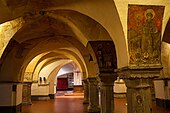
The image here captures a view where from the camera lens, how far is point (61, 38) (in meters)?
11.0

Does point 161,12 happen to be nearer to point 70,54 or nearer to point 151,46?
point 151,46

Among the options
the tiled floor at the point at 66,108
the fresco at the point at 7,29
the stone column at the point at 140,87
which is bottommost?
the tiled floor at the point at 66,108

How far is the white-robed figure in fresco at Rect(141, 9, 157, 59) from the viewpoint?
15.7 ft

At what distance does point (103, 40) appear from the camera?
829 centimetres

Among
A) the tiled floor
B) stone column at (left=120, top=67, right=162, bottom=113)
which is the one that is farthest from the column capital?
the tiled floor

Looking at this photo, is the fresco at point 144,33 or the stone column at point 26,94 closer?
the fresco at point 144,33

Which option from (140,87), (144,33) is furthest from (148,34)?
(140,87)

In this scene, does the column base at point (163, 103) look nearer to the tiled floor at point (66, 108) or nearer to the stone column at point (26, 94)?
the tiled floor at point (66, 108)

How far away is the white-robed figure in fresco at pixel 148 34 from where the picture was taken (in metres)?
4.79

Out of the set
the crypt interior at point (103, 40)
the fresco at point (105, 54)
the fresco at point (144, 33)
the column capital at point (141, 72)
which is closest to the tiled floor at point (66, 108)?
the crypt interior at point (103, 40)

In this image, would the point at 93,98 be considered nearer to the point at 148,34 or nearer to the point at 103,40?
the point at 103,40

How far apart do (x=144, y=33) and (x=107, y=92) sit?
3.50 metres

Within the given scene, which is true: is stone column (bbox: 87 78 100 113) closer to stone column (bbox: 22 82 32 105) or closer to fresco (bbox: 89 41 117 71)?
fresco (bbox: 89 41 117 71)

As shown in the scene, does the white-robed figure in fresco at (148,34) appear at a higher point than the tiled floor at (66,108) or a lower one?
higher
